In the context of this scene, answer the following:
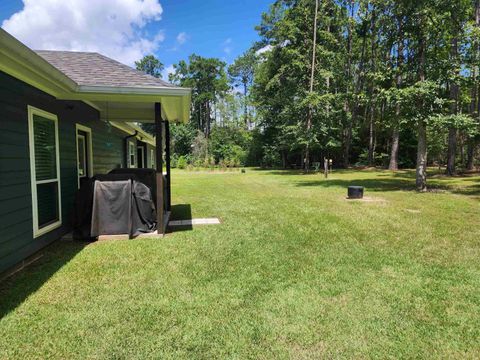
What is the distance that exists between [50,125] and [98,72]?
1.14 metres

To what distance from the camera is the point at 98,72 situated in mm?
5281

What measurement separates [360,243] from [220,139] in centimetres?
3344

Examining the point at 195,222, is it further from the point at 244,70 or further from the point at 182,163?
the point at 244,70

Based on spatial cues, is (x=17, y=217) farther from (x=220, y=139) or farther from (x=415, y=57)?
(x=220, y=139)

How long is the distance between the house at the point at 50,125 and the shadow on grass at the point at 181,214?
63 centimetres

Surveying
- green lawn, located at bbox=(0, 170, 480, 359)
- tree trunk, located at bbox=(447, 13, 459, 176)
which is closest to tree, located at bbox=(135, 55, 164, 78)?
tree trunk, located at bbox=(447, 13, 459, 176)

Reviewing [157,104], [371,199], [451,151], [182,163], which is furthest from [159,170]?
[182,163]

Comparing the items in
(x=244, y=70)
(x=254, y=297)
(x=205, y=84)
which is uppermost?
(x=244, y=70)

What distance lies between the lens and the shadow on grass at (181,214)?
6051 mm

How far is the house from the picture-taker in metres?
3.65

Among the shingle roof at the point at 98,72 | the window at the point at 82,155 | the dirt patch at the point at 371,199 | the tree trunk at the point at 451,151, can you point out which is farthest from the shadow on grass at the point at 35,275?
the tree trunk at the point at 451,151

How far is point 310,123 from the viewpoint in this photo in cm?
2208

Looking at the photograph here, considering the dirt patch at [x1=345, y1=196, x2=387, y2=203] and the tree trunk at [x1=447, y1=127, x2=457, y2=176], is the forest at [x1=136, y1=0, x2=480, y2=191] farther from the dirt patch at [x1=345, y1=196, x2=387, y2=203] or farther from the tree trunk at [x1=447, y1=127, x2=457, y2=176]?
the dirt patch at [x1=345, y1=196, x2=387, y2=203]

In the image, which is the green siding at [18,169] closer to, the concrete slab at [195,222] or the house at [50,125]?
the house at [50,125]
